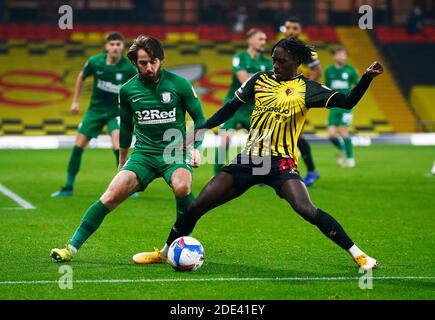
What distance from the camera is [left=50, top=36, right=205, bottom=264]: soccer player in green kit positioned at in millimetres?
9914

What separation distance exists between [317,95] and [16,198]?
25.7 ft

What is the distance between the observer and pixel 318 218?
30.6 feet

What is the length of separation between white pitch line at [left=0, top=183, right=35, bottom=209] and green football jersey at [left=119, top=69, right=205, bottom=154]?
17.0 ft

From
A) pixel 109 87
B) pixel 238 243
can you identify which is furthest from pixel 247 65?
pixel 238 243

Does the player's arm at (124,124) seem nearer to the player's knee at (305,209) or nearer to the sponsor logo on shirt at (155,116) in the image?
the sponsor logo on shirt at (155,116)

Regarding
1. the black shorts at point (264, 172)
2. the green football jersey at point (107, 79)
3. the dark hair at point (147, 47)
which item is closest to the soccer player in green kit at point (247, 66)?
the green football jersey at point (107, 79)

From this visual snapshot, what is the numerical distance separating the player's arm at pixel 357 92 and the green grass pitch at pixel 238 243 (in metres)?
1.62

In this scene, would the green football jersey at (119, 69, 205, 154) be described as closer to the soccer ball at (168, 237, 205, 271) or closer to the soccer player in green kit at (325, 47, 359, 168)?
the soccer ball at (168, 237, 205, 271)

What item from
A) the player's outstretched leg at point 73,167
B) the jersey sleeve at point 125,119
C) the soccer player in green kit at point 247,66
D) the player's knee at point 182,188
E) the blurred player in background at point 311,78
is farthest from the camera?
the soccer player in green kit at point 247,66

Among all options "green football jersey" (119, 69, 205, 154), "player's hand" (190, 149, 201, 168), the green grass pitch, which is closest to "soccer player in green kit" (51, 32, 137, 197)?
the green grass pitch

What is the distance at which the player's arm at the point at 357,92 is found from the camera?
8.95m

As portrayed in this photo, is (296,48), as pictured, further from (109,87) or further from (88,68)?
(88,68)
